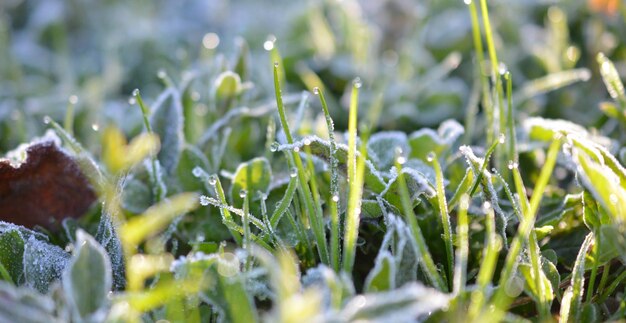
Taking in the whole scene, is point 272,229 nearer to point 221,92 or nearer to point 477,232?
point 477,232

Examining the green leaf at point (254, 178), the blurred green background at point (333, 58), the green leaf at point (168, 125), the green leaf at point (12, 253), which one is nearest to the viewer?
the green leaf at point (12, 253)

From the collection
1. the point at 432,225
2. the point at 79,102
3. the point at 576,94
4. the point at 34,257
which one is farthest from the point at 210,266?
the point at 576,94

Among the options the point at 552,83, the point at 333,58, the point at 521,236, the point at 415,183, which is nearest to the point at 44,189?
the point at 415,183

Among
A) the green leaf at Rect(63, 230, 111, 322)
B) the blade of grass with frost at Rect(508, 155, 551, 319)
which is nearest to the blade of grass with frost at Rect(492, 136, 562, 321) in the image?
the blade of grass with frost at Rect(508, 155, 551, 319)

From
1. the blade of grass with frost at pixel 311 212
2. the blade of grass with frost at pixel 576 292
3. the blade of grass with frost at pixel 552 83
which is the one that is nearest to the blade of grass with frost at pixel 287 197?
the blade of grass with frost at pixel 311 212

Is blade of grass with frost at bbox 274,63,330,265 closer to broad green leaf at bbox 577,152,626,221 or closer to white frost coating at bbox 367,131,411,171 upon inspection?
white frost coating at bbox 367,131,411,171

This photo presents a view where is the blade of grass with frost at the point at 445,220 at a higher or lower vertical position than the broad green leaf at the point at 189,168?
lower

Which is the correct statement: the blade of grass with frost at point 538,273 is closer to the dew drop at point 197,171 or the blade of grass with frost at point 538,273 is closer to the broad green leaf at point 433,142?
the broad green leaf at point 433,142
